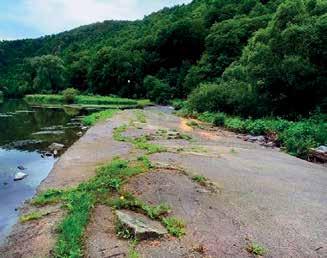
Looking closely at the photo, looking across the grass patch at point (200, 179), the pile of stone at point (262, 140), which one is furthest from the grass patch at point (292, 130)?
the grass patch at point (200, 179)

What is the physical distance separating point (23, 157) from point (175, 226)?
14.0 m

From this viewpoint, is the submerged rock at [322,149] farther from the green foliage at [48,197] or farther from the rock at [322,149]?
the green foliage at [48,197]

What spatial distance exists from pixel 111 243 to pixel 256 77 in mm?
27374

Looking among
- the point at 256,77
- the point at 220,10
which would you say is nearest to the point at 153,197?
the point at 256,77

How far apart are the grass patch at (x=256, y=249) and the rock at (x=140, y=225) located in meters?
1.86

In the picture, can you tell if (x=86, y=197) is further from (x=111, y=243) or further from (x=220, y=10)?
(x=220, y=10)

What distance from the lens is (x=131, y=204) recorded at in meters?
10.9

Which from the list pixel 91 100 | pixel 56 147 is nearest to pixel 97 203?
pixel 56 147

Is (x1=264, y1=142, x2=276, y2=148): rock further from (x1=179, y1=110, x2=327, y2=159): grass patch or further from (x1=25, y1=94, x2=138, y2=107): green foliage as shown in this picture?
(x1=25, y1=94, x2=138, y2=107): green foliage

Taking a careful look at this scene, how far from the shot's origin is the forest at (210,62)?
103 feet

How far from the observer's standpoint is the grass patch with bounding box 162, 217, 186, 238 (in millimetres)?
9328

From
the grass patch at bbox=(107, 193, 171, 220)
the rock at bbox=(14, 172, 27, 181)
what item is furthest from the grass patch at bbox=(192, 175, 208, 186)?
the rock at bbox=(14, 172, 27, 181)

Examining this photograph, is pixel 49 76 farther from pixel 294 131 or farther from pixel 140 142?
pixel 294 131

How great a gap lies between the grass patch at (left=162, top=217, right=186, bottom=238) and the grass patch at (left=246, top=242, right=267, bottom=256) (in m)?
1.48
